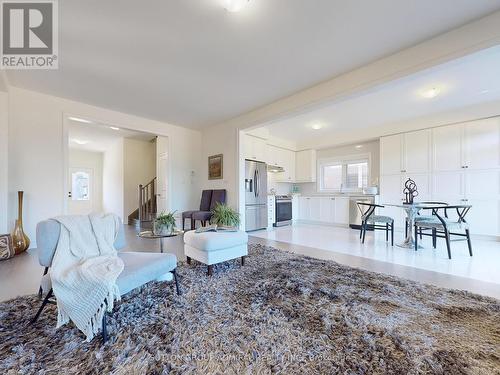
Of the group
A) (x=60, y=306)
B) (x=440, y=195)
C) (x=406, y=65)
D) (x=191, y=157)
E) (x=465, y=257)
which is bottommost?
(x=465, y=257)

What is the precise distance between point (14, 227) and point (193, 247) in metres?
3.04

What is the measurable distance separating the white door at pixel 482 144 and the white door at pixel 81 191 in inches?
439

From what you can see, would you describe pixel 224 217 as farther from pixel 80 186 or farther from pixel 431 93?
pixel 80 186

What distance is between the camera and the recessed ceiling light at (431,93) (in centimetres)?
353

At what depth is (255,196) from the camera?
532 centimetres

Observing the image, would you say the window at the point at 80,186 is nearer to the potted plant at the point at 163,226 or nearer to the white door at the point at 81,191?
the white door at the point at 81,191

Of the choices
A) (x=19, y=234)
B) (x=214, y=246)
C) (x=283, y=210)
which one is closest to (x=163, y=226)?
(x=214, y=246)

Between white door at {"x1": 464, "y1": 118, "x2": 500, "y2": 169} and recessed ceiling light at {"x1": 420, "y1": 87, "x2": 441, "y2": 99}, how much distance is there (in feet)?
4.43

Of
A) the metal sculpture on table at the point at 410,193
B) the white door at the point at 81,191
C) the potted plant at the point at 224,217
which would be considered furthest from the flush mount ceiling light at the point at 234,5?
the white door at the point at 81,191

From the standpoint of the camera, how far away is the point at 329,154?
22.3 feet

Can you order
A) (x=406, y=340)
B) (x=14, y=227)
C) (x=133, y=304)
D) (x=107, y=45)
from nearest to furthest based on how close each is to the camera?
(x=406, y=340) < (x=133, y=304) < (x=107, y=45) < (x=14, y=227)

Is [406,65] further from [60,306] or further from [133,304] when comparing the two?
[60,306]

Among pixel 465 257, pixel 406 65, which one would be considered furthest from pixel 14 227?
pixel 465 257

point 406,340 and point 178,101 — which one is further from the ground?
point 178,101
